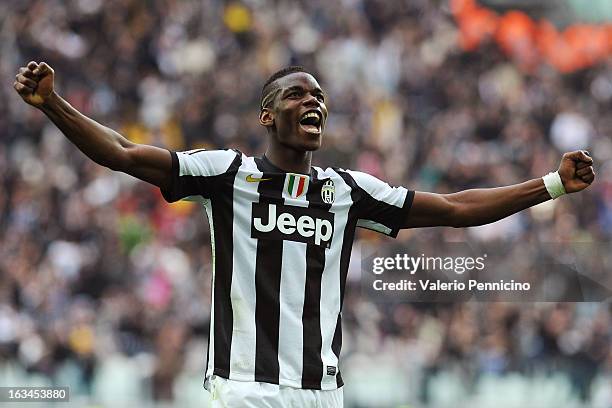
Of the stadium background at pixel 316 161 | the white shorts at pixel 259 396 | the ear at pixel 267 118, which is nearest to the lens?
the white shorts at pixel 259 396

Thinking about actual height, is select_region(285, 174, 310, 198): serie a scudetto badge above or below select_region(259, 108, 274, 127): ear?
below

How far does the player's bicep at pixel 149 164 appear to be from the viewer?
165 inches

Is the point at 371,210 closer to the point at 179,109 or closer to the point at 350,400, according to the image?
the point at 350,400

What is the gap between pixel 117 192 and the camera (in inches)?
480

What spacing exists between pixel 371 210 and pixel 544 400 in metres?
5.31

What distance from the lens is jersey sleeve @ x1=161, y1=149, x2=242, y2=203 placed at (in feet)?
14.0

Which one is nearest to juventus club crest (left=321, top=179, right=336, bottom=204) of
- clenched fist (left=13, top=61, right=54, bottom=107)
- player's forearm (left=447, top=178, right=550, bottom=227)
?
player's forearm (left=447, top=178, right=550, bottom=227)

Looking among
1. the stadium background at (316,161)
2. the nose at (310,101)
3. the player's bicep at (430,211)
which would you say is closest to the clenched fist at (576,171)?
the player's bicep at (430,211)

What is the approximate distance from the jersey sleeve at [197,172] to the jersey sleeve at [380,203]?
0.52m

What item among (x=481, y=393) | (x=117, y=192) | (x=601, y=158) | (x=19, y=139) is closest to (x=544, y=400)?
(x=481, y=393)

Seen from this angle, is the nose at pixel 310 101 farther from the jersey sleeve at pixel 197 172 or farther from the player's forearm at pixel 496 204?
the player's forearm at pixel 496 204

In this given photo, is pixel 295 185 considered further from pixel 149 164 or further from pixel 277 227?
pixel 149 164

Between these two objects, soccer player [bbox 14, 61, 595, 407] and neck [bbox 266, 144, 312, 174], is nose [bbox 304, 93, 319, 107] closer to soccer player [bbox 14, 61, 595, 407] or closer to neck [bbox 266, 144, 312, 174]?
soccer player [bbox 14, 61, 595, 407]

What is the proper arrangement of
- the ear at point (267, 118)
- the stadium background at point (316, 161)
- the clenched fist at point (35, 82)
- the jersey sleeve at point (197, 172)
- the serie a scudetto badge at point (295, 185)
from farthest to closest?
the stadium background at point (316, 161), the ear at point (267, 118), the serie a scudetto badge at point (295, 185), the jersey sleeve at point (197, 172), the clenched fist at point (35, 82)
